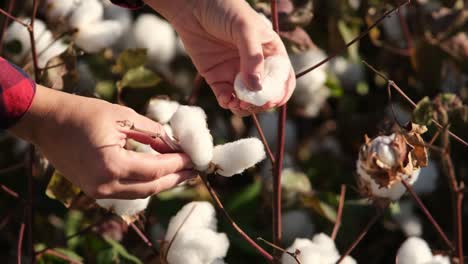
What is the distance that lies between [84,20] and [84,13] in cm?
1

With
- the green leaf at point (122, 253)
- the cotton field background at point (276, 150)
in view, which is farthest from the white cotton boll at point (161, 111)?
the green leaf at point (122, 253)

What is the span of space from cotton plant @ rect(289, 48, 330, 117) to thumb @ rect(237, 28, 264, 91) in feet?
2.16

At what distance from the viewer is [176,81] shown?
1.83 meters

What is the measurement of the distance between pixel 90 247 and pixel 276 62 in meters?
0.60

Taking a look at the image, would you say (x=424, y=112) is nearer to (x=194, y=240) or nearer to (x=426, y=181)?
(x=194, y=240)

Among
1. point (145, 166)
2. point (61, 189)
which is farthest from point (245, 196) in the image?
point (145, 166)

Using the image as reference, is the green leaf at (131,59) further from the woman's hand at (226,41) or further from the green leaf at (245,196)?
the green leaf at (245,196)

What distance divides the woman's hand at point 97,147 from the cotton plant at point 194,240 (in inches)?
5.5

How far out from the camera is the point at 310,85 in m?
1.73

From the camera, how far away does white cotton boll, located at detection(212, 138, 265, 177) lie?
104 cm

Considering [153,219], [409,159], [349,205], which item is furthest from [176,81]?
[409,159]

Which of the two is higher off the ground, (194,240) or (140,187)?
(140,187)

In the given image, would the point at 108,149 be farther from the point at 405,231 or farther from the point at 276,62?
the point at 405,231

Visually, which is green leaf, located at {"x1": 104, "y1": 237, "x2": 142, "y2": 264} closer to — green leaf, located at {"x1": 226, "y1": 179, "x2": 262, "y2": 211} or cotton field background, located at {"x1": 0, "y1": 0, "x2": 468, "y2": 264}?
cotton field background, located at {"x1": 0, "y1": 0, "x2": 468, "y2": 264}
